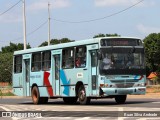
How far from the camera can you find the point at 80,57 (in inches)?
987

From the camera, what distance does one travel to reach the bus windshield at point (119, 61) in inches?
928

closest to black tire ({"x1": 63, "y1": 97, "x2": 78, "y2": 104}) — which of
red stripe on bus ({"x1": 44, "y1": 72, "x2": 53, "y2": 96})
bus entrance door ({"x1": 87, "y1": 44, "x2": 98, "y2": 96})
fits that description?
red stripe on bus ({"x1": 44, "y1": 72, "x2": 53, "y2": 96})

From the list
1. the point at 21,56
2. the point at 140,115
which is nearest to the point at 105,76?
the point at 140,115

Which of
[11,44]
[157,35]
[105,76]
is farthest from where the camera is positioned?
[11,44]

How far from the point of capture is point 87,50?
24.5 m

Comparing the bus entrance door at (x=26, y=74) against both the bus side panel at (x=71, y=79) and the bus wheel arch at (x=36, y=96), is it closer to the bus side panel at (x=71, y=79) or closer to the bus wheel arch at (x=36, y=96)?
the bus wheel arch at (x=36, y=96)

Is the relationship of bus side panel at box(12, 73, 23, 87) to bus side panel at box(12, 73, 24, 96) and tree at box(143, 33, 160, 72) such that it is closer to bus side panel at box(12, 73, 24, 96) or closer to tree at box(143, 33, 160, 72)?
bus side panel at box(12, 73, 24, 96)

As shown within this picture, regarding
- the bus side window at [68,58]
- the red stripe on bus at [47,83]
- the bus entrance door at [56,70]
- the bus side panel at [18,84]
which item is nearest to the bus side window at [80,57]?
the bus side window at [68,58]

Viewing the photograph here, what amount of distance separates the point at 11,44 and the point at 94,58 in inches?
4372

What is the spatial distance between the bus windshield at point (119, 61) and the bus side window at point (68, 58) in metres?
2.66

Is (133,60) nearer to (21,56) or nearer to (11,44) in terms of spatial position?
(21,56)

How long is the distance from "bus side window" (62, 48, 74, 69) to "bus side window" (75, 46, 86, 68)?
456 mm

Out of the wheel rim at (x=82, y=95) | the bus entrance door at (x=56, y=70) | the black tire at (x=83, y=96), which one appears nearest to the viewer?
the black tire at (x=83, y=96)

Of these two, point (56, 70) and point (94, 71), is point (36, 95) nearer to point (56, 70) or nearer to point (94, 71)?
point (56, 70)
